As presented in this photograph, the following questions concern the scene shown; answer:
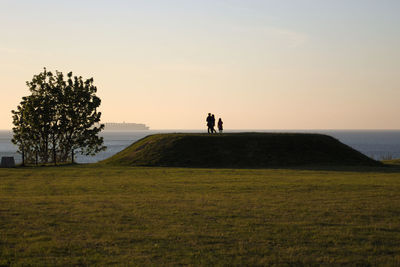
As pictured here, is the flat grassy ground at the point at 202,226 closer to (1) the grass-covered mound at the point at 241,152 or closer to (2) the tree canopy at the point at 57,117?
(1) the grass-covered mound at the point at 241,152

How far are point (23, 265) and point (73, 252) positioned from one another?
138 centimetres

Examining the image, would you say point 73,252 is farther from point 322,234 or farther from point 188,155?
point 188,155

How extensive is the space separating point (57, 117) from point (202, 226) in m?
46.5

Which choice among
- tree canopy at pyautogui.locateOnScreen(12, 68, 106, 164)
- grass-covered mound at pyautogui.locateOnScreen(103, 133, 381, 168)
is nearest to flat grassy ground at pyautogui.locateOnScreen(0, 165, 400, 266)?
grass-covered mound at pyautogui.locateOnScreen(103, 133, 381, 168)

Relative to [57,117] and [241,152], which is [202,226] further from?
[57,117]

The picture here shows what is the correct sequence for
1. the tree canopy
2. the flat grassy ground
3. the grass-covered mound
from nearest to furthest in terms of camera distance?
the flat grassy ground < the grass-covered mound < the tree canopy

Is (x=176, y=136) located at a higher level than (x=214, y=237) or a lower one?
higher

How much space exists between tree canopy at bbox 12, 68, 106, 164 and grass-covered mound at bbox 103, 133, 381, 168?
9603 mm

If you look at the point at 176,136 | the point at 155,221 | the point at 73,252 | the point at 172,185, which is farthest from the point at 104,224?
the point at 176,136

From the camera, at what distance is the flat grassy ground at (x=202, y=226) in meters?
11.1

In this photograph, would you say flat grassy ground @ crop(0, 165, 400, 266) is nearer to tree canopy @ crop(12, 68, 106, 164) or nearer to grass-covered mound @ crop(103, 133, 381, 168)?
grass-covered mound @ crop(103, 133, 381, 168)

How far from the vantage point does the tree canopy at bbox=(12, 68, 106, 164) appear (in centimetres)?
5553

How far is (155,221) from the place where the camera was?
49.9ft

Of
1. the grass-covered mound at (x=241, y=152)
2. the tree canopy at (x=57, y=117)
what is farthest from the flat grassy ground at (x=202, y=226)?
the tree canopy at (x=57, y=117)
